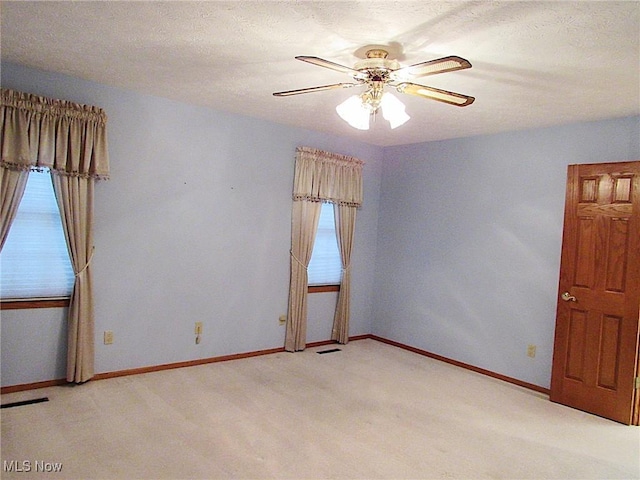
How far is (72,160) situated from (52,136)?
21cm

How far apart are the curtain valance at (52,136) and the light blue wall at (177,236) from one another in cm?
13

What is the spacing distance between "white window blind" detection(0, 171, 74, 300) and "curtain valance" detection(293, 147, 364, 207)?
2282 mm

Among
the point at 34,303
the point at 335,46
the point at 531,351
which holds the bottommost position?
the point at 531,351

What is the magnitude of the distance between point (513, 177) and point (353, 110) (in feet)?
8.04

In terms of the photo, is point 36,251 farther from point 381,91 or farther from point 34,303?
point 381,91

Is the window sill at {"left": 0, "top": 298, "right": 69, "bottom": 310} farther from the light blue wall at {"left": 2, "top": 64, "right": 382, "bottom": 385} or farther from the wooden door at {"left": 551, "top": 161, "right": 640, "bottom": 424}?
the wooden door at {"left": 551, "top": 161, "right": 640, "bottom": 424}

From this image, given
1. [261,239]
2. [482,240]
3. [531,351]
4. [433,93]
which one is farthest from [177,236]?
[531,351]

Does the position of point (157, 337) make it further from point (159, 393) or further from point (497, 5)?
point (497, 5)

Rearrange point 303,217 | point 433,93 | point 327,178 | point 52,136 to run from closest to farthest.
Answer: point 433,93
point 52,136
point 303,217
point 327,178

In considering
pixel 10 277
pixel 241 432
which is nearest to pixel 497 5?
pixel 241 432

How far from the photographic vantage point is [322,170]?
5.11 m

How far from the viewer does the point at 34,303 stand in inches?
138

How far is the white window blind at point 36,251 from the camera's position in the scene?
343 centimetres

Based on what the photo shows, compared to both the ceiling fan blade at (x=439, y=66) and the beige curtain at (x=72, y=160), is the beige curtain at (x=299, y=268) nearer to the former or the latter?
the beige curtain at (x=72, y=160)
